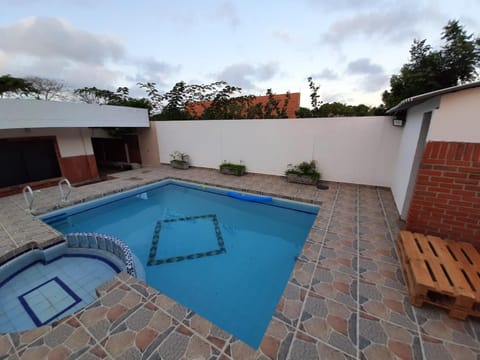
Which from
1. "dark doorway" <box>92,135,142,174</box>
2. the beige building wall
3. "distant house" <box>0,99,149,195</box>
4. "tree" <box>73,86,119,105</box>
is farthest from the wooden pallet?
"tree" <box>73,86,119,105</box>

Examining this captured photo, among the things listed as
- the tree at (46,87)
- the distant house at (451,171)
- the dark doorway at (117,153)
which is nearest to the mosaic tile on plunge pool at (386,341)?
the distant house at (451,171)

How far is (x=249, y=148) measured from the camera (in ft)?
28.1

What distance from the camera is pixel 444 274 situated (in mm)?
2111

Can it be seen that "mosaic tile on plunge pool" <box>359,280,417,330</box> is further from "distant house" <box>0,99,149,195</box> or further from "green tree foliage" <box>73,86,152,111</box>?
"green tree foliage" <box>73,86,152,111</box>

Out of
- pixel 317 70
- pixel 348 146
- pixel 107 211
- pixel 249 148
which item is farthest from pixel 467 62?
pixel 107 211

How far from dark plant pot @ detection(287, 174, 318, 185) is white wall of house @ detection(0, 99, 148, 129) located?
7.90 m

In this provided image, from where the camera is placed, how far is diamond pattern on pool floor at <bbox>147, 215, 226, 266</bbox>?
418 cm

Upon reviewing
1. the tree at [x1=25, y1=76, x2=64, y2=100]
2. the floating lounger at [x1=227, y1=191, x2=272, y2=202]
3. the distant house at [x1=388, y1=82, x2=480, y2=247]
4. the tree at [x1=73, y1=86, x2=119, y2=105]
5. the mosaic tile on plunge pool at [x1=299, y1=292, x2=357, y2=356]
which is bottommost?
the floating lounger at [x1=227, y1=191, x2=272, y2=202]

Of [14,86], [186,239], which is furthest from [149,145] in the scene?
[14,86]

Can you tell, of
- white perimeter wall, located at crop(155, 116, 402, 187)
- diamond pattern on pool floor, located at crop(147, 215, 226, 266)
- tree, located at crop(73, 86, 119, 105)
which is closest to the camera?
diamond pattern on pool floor, located at crop(147, 215, 226, 266)

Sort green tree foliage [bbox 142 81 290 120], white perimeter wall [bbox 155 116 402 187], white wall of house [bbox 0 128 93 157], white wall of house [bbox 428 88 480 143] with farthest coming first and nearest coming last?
green tree foliage [bbox 142 81 290 120] → white wall of house [bbox 0 128 93 157] → white perimeter wall [bbox 155 116 402 187] → white wall of house [bbox 428 88 480 143]

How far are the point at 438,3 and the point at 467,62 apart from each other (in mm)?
2217

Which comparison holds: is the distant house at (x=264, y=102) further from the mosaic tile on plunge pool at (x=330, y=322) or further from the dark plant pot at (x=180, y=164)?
the mosaic tile on plunge pool at (x=330, y=322)

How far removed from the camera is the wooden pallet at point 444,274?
75.4 inches
